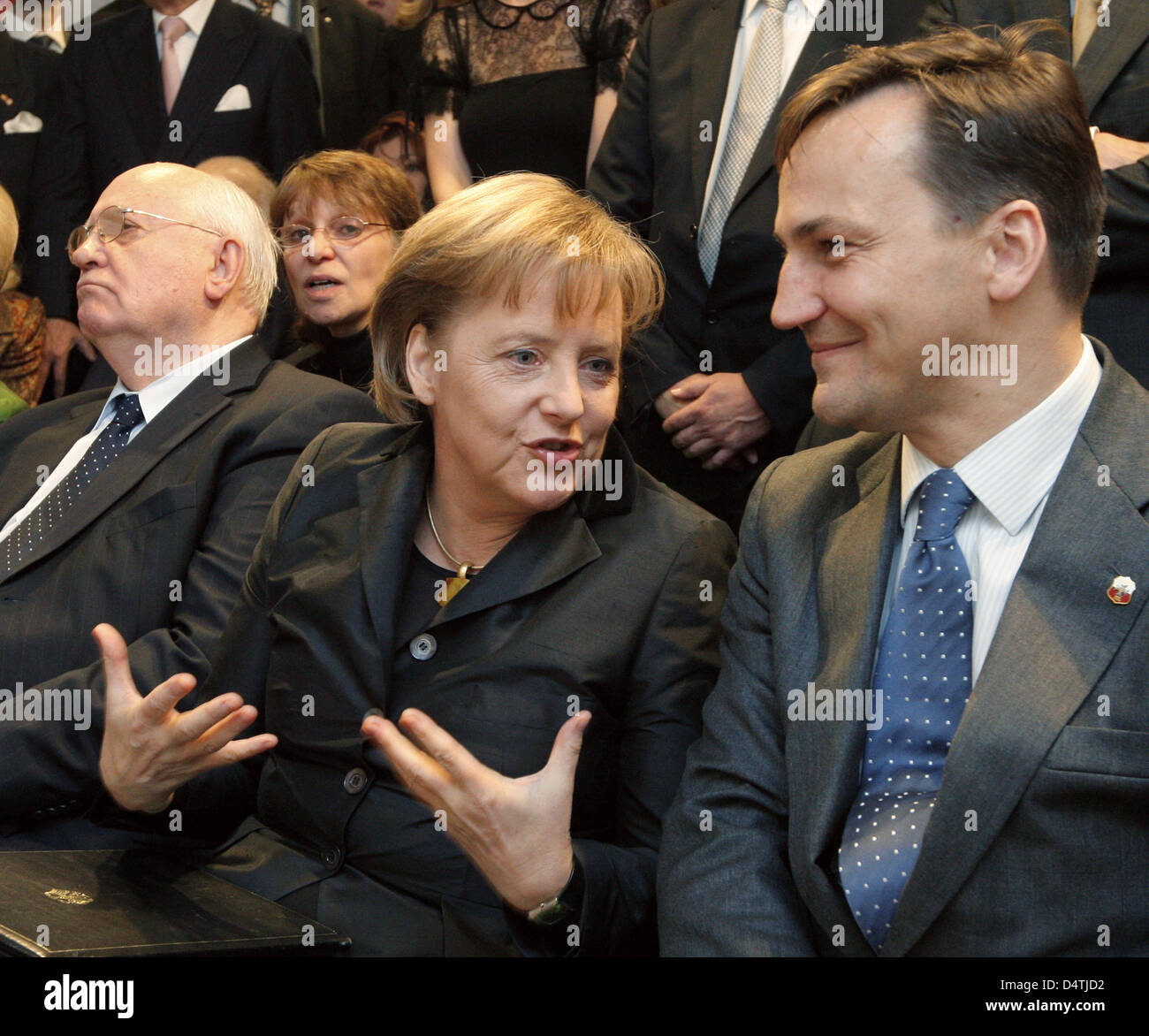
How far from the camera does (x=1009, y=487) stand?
1.75m

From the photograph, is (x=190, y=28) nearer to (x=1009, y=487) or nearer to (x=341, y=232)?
(x=341, y=232)

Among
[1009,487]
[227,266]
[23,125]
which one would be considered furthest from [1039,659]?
[23,125]

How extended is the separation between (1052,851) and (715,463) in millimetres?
1403

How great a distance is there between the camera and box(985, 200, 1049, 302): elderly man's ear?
1780mm

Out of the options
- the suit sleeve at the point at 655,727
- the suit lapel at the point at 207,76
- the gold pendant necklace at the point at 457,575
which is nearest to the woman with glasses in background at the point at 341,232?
the suit lapel at the point at 207,76

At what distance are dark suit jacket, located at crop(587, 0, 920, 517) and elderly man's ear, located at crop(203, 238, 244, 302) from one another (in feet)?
2.71

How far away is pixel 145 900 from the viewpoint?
184cm

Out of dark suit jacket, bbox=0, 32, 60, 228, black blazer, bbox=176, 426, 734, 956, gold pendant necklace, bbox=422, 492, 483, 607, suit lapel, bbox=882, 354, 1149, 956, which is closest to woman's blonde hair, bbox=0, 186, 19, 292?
dark suit jacket, bbox=0, 32, 60, 228

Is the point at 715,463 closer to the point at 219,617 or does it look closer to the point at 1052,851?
the point at 219,617

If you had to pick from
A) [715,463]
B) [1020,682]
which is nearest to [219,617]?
[715,463]

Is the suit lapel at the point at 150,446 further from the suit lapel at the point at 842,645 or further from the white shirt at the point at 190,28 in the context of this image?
the white shirt at the point at 190,28

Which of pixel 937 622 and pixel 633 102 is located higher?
pixel 633 102

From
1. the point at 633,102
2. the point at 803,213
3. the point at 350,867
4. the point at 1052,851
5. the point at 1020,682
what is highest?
the point at 633,102

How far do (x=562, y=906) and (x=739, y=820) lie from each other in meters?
0.27
